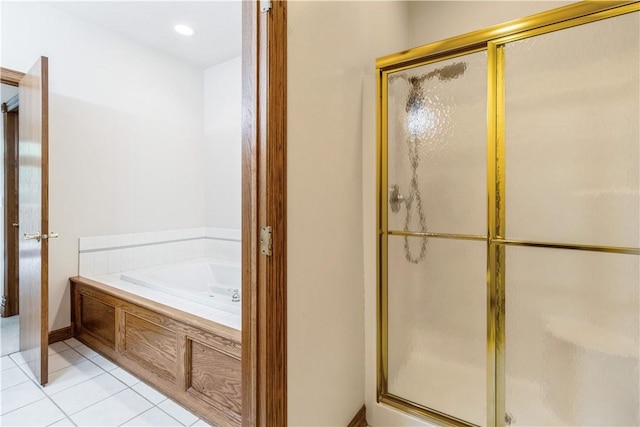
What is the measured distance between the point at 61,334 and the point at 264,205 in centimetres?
262

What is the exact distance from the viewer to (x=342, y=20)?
141 cm

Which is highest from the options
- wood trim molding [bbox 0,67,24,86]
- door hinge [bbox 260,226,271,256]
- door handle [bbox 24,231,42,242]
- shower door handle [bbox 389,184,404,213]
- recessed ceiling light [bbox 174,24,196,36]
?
recessed ceiling light [bbox 174,24,196,36]

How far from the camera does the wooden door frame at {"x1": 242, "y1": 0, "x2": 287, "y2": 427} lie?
1.03 m

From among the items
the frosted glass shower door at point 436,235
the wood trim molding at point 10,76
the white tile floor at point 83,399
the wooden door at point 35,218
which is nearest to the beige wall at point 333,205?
the frosted glass shower door at point 436,235

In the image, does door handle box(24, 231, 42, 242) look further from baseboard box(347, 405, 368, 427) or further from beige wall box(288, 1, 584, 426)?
baseboard box(347, 405, 368, 427)

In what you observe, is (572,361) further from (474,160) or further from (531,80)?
(531,80)

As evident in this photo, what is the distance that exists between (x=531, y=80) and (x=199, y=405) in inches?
88.0

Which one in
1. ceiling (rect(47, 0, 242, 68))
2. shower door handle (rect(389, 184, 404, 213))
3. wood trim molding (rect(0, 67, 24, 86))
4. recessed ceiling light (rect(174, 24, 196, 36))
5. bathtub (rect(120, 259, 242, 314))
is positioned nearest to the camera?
shower door handle (rect(389, 184, 404, 213))

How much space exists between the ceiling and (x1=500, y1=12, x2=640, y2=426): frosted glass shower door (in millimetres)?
2181

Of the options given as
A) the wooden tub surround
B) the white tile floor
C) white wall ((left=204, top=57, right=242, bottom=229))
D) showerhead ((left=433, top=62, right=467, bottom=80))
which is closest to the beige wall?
showerhead ((left=433, top=62, right=467, bottom=80))

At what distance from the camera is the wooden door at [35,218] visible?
194cm

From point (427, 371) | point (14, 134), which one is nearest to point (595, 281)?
point (427, 371)

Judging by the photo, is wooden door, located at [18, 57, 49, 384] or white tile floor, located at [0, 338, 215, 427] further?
wooden door, located at [18, 57, 49, 384]

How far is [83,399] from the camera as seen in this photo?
1.80 meters
